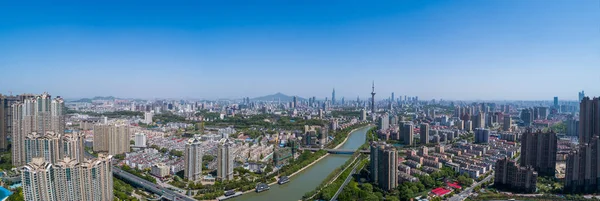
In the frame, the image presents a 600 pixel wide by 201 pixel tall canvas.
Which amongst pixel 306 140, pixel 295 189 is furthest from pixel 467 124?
pixel 295 189

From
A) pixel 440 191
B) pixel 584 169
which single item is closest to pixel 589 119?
pixel 584 169

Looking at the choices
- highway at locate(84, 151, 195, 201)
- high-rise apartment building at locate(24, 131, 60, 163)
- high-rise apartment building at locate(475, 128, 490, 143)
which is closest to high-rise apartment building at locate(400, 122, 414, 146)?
high-rise apartment building at locate(475, 128, 490, 143)

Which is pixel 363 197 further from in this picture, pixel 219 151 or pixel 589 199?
pixel 589 199

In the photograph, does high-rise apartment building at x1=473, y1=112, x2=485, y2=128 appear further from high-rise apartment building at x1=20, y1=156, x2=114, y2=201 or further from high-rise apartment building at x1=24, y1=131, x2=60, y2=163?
high-rise apartment building at x1=24, y1=131, x2=60, y2=163

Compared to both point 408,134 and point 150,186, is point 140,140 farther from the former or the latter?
point 408,134

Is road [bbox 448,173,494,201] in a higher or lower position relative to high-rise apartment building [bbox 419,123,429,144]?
lower

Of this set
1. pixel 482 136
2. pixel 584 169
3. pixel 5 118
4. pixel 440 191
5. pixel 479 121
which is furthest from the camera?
pixel 479 121
